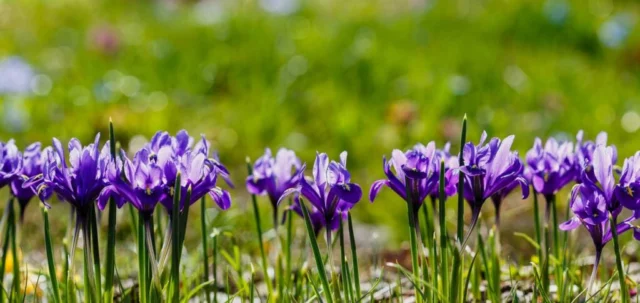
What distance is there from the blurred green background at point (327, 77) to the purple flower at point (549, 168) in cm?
150

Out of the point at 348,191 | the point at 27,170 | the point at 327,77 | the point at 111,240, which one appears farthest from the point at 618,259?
the point at 327,77

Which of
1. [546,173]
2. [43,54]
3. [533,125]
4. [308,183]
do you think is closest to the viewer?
[308,183]

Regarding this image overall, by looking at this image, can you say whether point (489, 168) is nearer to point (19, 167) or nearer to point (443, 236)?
point (443, 236)

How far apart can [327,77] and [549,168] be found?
10.8 feet

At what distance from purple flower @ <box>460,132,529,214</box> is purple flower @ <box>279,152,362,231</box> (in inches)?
9.2

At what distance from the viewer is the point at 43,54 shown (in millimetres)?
5676

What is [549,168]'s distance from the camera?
73.5 inches

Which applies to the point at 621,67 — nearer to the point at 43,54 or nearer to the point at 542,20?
the point at 542,20

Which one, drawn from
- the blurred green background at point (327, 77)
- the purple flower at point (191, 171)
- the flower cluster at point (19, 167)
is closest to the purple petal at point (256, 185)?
the purple flower at point (191, 171)

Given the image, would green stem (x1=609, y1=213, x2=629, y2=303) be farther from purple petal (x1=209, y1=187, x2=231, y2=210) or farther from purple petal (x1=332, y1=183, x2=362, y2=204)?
purple petal (x1=209, y1=187, x2=231, y2=210)

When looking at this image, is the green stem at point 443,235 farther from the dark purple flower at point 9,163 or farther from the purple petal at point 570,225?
the dark purple flower at point 9,163

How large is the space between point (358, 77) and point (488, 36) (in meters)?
1.84

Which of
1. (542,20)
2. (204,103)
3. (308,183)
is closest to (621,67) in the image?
(542,20)

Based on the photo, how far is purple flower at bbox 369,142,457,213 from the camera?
1.57m
